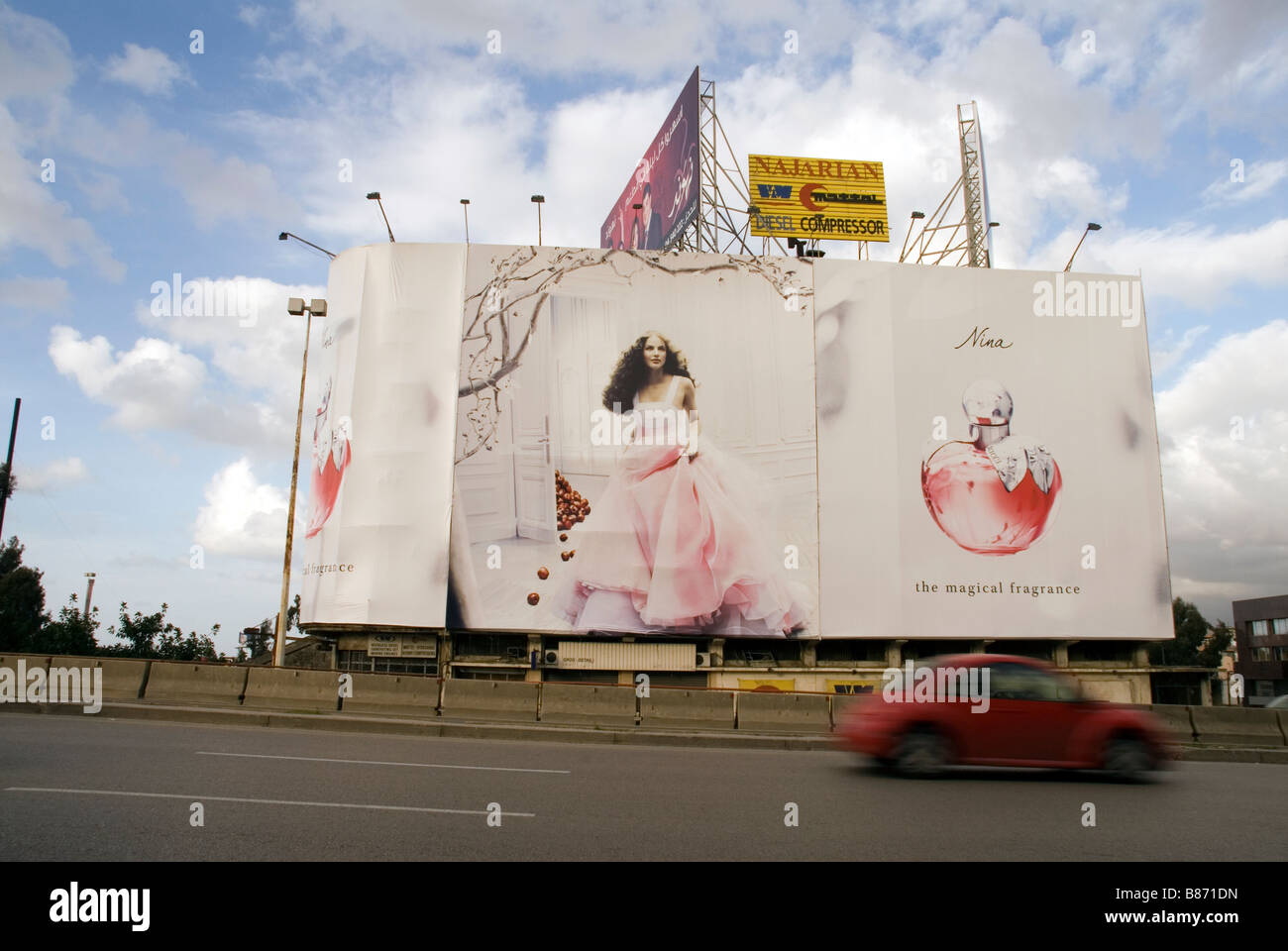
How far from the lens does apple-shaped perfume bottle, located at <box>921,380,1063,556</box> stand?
37000 mm

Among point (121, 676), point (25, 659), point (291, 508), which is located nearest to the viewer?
point (25, 659)

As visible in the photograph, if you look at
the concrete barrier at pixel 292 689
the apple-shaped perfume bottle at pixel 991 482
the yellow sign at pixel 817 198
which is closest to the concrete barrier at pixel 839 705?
the concrete barrier at pixel 292 689

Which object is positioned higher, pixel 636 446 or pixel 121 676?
pixel 636 446

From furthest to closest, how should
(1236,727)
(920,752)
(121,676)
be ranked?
(121,676) < (1236,727) < (920,752)

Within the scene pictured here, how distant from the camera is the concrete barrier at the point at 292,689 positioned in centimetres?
1803

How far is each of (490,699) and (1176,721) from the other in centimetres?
1365

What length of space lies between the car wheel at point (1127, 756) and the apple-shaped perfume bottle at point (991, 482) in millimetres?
26444

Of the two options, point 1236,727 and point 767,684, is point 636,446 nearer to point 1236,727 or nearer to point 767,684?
point 767,684

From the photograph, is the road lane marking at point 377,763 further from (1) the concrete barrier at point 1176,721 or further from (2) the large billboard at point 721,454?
(2) the large billboard at point 721,454

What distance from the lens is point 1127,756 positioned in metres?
11.1

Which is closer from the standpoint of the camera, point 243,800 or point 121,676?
point 243,800

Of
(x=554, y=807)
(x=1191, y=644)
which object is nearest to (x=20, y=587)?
(x=554, y=807)
